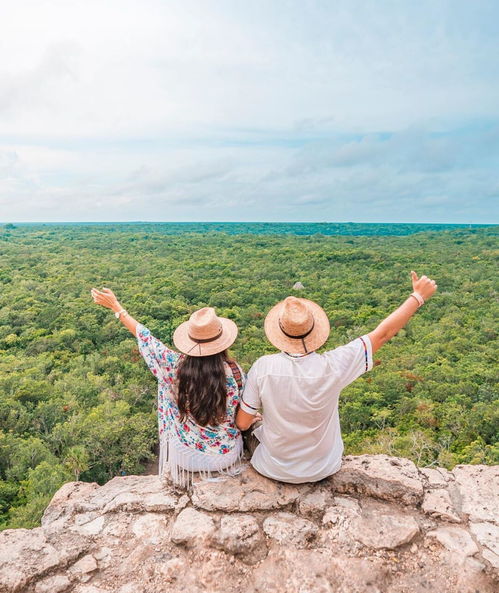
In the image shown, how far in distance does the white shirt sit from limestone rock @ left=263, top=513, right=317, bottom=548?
267mm

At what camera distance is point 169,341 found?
25.0 m

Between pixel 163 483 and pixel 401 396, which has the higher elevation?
pixel 163 483

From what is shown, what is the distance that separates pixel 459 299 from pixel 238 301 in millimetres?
16894

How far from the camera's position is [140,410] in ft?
59.8

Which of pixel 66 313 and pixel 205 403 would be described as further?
pixel 66 313

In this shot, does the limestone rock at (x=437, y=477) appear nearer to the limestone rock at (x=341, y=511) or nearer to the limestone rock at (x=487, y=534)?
the limestone rock at (x=487, y=534)

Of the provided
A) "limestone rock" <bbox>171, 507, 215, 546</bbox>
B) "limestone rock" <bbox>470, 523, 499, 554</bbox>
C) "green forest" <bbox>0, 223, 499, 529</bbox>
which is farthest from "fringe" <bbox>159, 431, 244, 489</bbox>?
"green forest" <bbox>0, 223, 499, 529</bbox>

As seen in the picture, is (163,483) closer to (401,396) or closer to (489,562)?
(489,562)

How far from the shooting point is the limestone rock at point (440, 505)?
114 inches

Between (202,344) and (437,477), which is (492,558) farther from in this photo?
(202,344)

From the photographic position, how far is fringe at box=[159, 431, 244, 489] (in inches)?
124

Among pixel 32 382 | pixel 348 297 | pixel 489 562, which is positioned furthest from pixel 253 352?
pixel 489 562

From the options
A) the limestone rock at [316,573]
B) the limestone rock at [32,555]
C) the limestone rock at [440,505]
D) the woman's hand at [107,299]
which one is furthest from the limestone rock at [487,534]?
the woman's hand at [107,299]

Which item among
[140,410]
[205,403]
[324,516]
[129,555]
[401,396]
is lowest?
[140,410]
